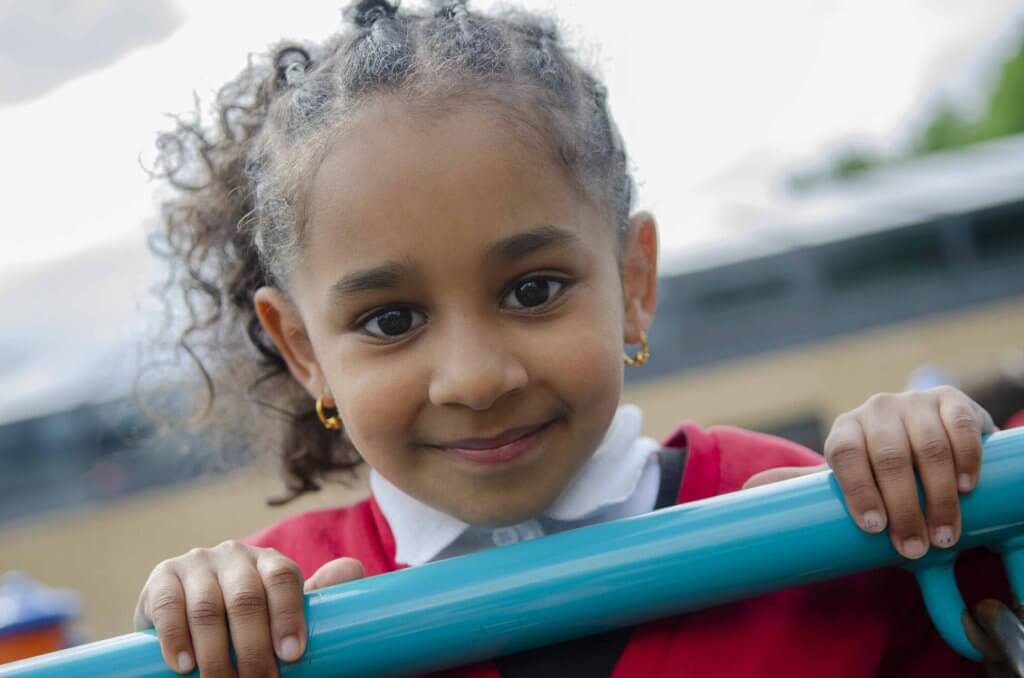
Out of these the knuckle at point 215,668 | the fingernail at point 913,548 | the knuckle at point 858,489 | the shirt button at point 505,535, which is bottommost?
the shirt button at point 505,535

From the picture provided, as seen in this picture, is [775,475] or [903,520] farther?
[775,475]

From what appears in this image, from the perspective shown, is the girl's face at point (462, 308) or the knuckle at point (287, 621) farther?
the girl's face at point (462, 308)

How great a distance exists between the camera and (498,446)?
0.82 meters

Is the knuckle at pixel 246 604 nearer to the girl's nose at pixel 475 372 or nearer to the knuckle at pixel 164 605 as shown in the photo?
the knuckle at pixel 164 605

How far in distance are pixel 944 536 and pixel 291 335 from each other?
0.64 meters

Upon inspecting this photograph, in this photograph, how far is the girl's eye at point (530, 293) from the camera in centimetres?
80

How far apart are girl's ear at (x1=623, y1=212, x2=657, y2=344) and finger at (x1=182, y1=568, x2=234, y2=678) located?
50 cm

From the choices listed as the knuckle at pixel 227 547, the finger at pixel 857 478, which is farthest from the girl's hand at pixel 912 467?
the knuckle at pixel 227 547

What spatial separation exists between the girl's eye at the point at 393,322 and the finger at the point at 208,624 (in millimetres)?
230

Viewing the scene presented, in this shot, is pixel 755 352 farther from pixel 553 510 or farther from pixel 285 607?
pixel 285 607

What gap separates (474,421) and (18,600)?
3.06 ft

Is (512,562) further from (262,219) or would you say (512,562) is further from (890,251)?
(890,251)

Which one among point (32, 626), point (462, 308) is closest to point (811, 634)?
point (462, 308)

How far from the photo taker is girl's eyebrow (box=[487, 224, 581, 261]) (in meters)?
0.78
